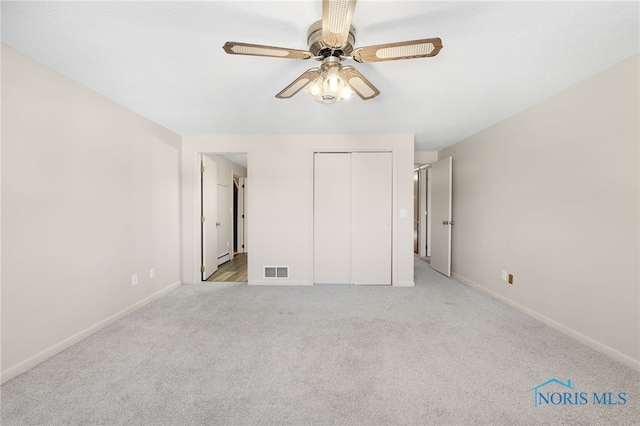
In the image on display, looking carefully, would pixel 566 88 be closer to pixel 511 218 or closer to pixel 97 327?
pixel 511 218

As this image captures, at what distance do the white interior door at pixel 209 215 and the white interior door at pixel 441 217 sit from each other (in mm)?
3801

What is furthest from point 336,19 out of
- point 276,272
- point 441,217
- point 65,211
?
point 441,217

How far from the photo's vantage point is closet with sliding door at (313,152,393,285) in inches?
147

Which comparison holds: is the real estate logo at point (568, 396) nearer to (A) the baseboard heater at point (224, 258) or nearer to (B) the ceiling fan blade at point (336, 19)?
(B) the ceiling fan blade at point (336, 19)

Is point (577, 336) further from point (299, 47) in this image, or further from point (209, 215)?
point (209, 215)

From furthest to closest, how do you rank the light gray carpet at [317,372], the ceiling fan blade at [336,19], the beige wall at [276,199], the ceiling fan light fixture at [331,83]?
the beige wall at [276,199] → the ceiling fan light fixture at [331,83] → the light gray carpet at [317,372] → the ceiling fan blade at [336,19]

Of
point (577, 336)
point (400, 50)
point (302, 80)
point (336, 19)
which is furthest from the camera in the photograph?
point (577, 336)

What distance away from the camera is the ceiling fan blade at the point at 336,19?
3.60ft

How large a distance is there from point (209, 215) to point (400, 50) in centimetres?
364

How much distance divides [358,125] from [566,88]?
6.52 ft

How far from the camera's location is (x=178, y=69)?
6.51 feet

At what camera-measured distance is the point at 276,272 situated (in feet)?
12.4

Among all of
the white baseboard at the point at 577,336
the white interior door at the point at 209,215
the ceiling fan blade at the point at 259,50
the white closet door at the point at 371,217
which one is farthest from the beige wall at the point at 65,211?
the white baseboard at the point at 577,336

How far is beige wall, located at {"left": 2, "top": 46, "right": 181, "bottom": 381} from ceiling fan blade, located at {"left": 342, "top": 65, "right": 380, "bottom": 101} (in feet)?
7.32
